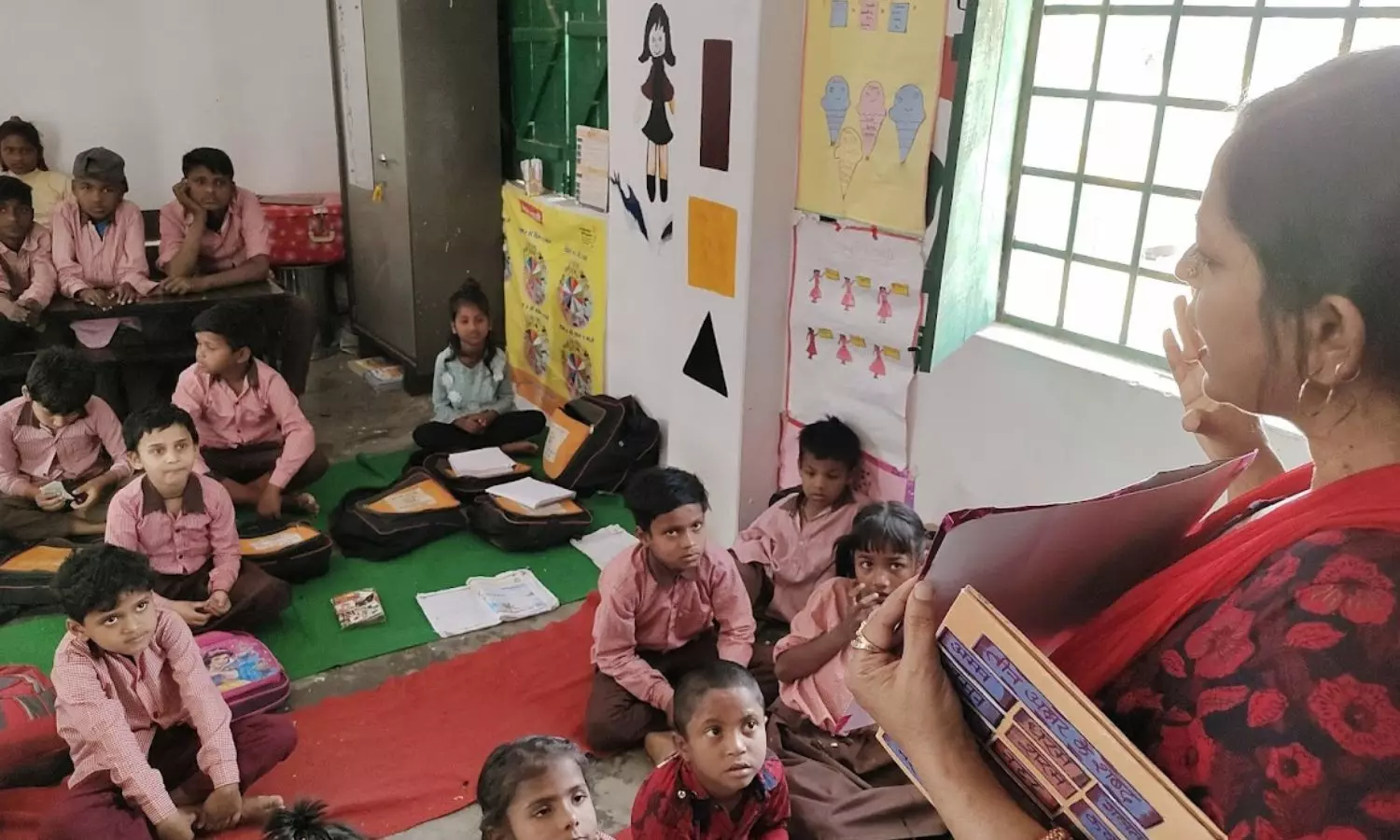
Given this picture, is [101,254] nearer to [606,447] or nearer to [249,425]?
[249,425]

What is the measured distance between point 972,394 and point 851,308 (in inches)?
18.6

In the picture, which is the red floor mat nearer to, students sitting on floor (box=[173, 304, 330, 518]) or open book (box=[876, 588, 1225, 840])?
students sitting on floor (box=[173, 304, 330, 518])

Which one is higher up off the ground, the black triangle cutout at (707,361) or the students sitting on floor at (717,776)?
the black triangle cutout at (707,361)

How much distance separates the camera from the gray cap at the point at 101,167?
4.32 metres

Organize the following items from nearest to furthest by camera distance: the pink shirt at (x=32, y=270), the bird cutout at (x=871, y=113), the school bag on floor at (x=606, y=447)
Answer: the bird cutout at (x=871, y=113)
the school bag on floor at (x=606, y=447)
the pink shirt at (x=32, y=270)

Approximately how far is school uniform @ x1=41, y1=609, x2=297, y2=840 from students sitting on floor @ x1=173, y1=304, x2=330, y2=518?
148cm

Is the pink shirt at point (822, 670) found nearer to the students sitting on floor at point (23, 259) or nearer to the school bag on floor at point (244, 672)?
the school bag on floor at point (244, 672)

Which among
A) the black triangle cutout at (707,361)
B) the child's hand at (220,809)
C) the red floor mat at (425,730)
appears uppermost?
the black triangle cutout at (707,361)

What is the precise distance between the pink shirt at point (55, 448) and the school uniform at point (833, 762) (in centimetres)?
257

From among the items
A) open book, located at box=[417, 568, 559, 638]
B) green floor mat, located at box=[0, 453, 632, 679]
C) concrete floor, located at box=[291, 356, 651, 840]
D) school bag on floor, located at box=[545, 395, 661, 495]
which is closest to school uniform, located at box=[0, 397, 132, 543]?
green floor mat, located at box=[0, 453, 632, 679]

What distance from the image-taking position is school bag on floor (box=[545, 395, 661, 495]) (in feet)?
12.9

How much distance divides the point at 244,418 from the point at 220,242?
1228mm

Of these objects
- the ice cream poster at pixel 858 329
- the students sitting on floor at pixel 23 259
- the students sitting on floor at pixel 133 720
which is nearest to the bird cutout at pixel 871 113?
the ice cream poster at pixel 858 329

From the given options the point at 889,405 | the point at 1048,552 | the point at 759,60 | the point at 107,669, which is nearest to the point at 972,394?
the point at 889,405
